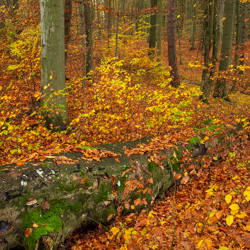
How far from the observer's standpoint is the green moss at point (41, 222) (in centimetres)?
216

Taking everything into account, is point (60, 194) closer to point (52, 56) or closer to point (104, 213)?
point (104, 213)

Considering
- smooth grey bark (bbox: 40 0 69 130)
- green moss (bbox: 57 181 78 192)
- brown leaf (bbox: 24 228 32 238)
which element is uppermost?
smooth grey bark (bbox: 40 0 69 130)

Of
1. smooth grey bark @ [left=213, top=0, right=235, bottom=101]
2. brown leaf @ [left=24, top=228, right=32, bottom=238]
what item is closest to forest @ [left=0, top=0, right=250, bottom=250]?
brown leaf @ [left=24, top=228, right=32, bottom=238]

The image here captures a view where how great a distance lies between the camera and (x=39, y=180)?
247 centimetres

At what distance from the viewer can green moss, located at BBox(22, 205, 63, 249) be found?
2162 millimetres

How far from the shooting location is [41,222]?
229cm

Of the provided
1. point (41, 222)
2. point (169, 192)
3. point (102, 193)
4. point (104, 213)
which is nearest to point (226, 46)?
point (169, 192)

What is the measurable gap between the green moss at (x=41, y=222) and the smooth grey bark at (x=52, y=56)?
297 centimetres

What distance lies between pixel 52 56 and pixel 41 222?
4455mm

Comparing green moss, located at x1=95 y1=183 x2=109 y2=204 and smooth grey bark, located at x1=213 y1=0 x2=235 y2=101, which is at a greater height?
smooth grey bark, located at x1=213 y1=0 x2=235 y2=101

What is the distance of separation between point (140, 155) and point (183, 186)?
158cm

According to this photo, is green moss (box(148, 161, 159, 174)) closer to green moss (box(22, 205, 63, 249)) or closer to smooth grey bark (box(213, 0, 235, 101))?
green moss (box(22, 205, 63, 249))

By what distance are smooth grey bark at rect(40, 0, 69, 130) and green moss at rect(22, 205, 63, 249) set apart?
297 cm

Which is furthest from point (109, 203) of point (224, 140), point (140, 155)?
point (224, 140)
